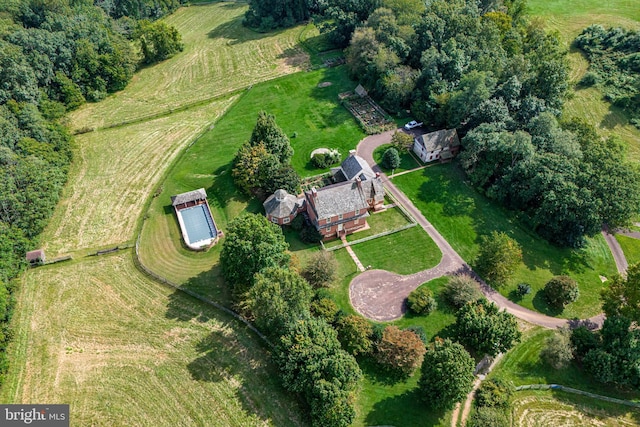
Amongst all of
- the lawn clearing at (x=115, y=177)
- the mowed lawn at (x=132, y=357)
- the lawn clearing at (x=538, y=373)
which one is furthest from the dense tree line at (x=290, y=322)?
the lawn clearing at (x=115, y=177)

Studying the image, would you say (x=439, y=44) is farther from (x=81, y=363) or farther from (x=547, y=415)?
(x=81, y=363)

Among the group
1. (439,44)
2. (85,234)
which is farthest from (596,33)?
(85,234)

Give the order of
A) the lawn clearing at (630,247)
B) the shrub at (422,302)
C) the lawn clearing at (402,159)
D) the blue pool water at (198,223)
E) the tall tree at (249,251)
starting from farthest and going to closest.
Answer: the lawn clearing at (402,159), the blue pool water at (198,223), the lawn clearing at (630,247), the shrub at (422,302), the tall tree at (249,251)

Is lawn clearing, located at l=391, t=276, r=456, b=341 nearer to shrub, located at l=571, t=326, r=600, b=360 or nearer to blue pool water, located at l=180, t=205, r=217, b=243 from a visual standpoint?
shrub, located at l=571, t=326, r=600, b=360

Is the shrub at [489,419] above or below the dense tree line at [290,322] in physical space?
below

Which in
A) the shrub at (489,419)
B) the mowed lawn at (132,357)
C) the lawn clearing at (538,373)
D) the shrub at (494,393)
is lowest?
the mowed lawn at (132,357)

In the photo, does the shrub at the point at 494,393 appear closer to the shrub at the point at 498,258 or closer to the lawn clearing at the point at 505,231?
the lawn clearing at the point at 505,231

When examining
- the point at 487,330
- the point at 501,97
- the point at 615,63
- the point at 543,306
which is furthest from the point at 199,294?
the point at 615,63
